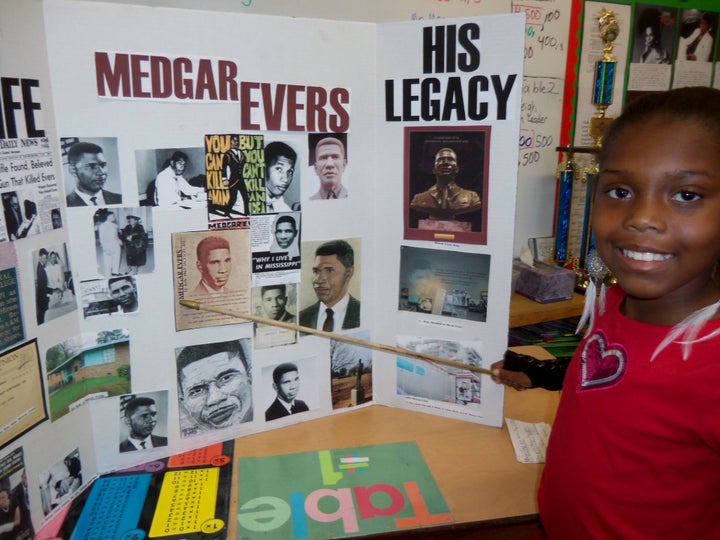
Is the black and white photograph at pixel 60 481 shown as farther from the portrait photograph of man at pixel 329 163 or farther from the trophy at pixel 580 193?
the trophy at pixel 580 193

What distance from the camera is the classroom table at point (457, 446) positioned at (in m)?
0.81

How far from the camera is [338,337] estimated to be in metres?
0.94

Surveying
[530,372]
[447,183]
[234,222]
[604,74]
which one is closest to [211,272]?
[234,222]

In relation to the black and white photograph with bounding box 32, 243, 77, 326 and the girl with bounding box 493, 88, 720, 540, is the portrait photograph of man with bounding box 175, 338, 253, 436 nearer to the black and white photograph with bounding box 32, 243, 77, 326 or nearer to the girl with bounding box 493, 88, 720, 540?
the black and white photograph with bounding box 32, 243, 77, 326

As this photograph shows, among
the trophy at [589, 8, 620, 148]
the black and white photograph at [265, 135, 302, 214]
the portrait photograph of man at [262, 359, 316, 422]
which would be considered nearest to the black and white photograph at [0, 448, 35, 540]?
the portrait photograph of man at [262, 359, 316, 422]

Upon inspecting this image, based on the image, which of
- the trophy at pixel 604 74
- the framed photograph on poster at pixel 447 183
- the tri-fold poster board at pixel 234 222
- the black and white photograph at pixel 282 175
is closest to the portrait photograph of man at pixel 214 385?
the tri-fold poster board at pixel 234 222

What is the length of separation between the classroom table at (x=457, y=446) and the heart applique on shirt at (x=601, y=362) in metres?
0.23

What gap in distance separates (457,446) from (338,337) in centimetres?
28

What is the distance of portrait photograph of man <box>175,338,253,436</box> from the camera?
89 cm

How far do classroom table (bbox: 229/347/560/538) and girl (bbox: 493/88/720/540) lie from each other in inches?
4.5

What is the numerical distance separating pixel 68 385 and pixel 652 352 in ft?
2.51

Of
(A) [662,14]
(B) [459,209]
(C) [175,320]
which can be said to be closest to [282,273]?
(C) [175,320]

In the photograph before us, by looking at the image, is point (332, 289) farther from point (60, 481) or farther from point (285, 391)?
point (60, 481)

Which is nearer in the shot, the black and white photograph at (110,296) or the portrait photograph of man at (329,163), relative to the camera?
the black and white photograph at (110,296)
